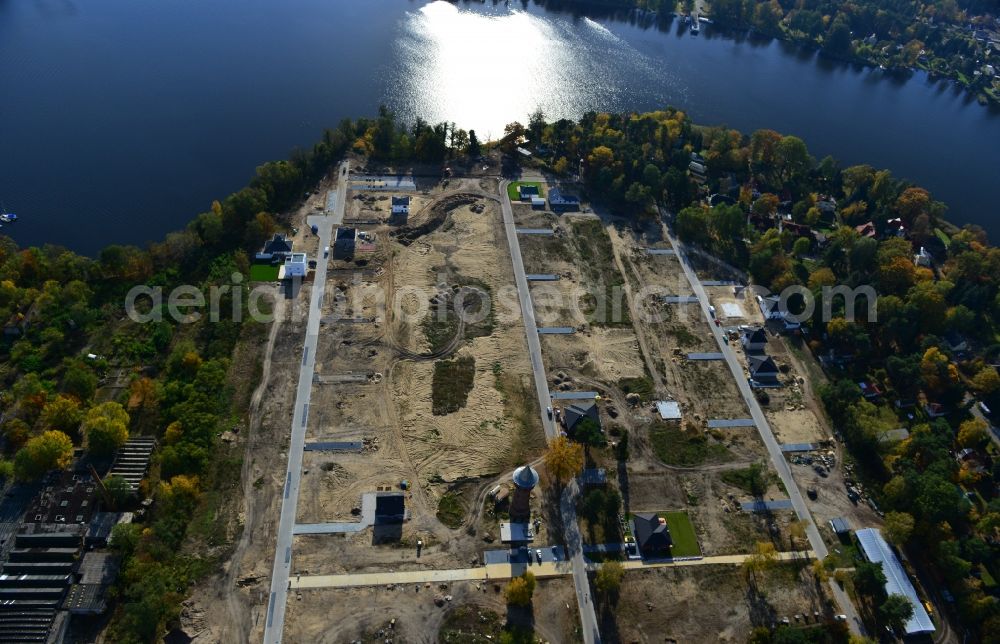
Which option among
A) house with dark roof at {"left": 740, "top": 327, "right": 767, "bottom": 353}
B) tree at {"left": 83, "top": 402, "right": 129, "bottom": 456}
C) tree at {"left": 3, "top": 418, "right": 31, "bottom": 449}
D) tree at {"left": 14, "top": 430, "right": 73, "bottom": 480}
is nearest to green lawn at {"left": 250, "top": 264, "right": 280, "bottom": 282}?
tree at {"left": 83, "top": 402, "right": 129, "bottom": 456}

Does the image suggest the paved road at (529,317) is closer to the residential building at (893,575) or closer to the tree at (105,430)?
the residential building at (893,575)

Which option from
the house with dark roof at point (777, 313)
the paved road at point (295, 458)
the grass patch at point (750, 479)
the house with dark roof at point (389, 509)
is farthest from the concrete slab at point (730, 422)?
the paved road at point (295, 458)

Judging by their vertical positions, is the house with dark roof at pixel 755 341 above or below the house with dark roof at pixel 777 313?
below

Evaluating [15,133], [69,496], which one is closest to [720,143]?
[69,496]

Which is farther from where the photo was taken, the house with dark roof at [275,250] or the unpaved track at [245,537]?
the house with dark roof at [275,250]

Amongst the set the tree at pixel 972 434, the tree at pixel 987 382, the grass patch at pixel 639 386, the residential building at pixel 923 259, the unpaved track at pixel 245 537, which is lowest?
the unpaved track at pixel 245 537

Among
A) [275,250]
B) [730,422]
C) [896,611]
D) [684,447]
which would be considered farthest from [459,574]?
[275,250]

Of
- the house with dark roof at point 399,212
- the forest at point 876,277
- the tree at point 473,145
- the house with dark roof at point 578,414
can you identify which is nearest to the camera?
the forest at point 876,277
